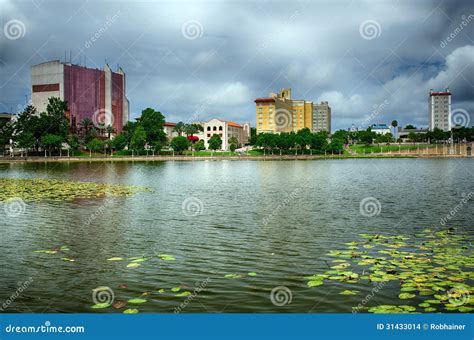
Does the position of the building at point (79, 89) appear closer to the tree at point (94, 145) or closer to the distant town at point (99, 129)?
the distant town at point (99, 129)

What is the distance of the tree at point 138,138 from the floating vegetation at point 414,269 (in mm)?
113530

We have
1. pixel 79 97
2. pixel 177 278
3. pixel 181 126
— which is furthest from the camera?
pixel 181 126

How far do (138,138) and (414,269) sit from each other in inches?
4628

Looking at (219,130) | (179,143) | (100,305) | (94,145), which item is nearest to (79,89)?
(94,145)

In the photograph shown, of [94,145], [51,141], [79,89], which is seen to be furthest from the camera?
[79,89]

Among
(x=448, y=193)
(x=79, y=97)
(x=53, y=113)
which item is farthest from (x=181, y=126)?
(x=448, y=193)

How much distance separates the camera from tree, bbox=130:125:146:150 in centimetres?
12356

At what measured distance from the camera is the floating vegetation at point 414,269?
28.0ft

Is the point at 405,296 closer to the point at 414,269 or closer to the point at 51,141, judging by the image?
the point at 414,269

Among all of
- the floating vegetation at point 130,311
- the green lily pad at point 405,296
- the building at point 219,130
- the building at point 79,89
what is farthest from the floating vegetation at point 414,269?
the building at point 219,130

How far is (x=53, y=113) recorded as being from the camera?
123750 millimetres

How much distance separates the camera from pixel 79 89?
488 ft
